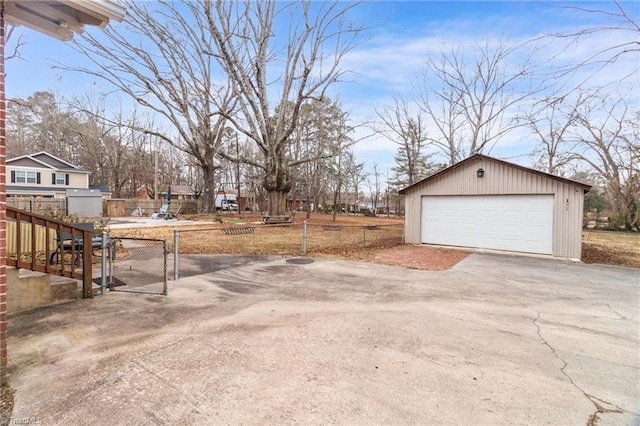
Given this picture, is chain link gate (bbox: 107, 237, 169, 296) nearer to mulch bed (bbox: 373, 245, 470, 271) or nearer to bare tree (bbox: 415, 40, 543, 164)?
mulch bed (bbox: 373, 245, 470, 271)

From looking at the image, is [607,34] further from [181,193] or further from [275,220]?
[181,193]

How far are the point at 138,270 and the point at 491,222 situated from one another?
10.8m

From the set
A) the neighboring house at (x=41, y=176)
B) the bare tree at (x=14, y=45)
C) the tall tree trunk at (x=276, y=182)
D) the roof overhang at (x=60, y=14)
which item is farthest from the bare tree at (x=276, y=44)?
the neighboring house at (x=41, y=176)

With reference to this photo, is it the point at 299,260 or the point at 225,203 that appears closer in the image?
the point at 299,260

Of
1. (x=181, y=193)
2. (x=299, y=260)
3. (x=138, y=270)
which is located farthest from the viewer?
(x=181, y=193)

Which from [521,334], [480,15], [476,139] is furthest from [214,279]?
[476,139]

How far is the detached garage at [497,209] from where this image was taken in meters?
9.34

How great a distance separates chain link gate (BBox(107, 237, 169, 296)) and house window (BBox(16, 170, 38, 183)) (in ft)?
90.5

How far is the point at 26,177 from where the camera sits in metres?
27.0

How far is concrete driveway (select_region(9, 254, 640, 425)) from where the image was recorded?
2203 mm

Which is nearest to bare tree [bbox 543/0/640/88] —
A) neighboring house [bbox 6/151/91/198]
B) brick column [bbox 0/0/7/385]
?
brick column [bbox 0/0/7/385]

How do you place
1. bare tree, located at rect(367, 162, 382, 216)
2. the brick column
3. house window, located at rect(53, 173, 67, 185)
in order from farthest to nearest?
bare tree, located at rect(367, 162, 382, 216) → house window, located at rect(53, 173, 67, 185) → the brick column

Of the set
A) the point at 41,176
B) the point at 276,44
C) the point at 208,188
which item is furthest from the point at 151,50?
the point at 41,176

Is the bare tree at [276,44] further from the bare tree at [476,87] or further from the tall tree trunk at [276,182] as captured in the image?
the bare tree at [476,87]
